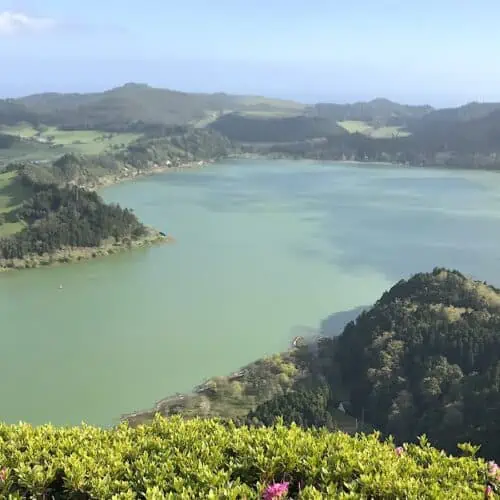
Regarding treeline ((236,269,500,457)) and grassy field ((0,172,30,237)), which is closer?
treeline ((236,269,500,457))

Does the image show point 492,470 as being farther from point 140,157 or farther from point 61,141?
point 61,141

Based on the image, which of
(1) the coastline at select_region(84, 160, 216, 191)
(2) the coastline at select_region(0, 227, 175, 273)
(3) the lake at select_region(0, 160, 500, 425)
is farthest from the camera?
(1) the coastline at select_region(84, 160, 216, 191)

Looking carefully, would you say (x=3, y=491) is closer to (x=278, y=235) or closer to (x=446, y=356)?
(x=446, y=356)

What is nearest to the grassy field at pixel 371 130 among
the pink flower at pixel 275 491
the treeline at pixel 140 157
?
the treeline at pixel 140 157

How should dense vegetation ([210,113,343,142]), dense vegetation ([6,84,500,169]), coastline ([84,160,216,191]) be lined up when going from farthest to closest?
dense vegetation ([210,113,343,142]), dense vegetation ([6,84,500,169]), coastline ([84,160,216,191])

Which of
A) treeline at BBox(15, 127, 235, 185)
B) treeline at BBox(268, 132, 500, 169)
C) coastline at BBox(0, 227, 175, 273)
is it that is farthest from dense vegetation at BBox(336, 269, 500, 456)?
treeline at BBox(268, 132, 500, 169)

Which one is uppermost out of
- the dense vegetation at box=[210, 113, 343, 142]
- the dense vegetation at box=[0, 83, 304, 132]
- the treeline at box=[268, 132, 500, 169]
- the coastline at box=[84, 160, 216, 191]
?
the dense vegetation at box=[0, 83, 304, 132]

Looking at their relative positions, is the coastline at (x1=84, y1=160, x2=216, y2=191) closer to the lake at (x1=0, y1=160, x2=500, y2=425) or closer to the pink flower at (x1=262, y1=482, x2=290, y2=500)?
the lake at (x1=0, y1=160, x2=500, y2=425)

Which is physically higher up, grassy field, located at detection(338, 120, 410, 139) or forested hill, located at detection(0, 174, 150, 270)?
grassy field, located at detection(338, 120, 410, 139)
